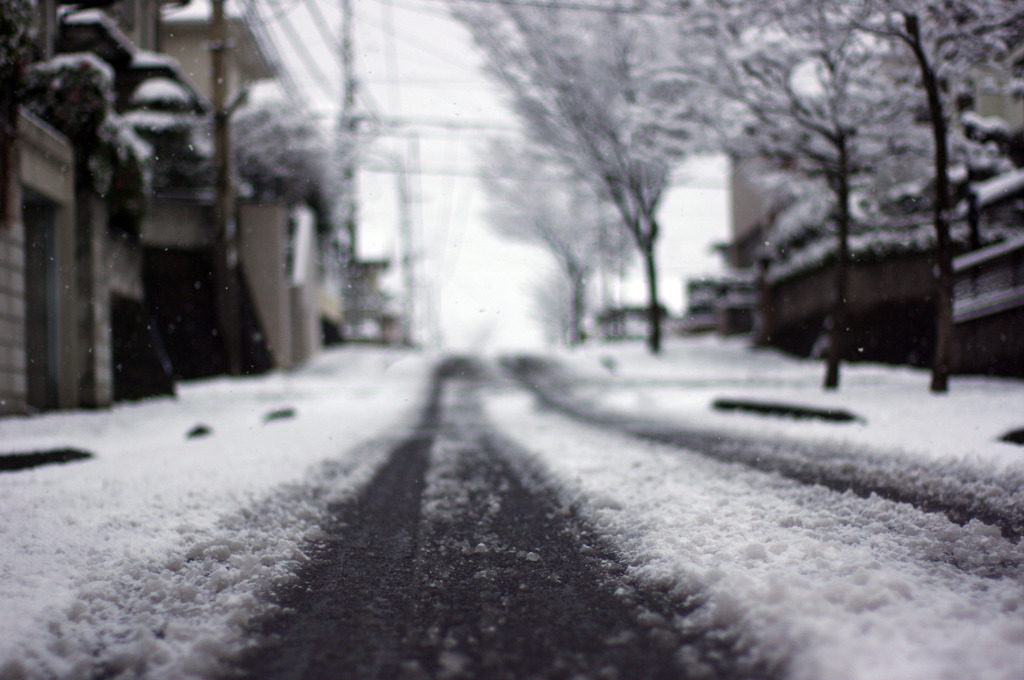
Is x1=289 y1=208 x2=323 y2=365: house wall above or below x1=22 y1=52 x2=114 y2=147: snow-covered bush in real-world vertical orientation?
below

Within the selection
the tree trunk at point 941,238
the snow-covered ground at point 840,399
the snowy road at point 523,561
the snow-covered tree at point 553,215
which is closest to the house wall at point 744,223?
the snow-covered tree at point 553,215

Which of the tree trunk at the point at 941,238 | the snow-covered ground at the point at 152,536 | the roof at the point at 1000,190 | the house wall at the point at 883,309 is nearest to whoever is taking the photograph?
the snow-covered ground at the point at 152,536

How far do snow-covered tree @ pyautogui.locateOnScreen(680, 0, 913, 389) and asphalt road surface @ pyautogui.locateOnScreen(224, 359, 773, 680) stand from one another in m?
7.40

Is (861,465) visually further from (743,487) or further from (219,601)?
(219,601)

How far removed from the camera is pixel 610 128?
16.7 metres

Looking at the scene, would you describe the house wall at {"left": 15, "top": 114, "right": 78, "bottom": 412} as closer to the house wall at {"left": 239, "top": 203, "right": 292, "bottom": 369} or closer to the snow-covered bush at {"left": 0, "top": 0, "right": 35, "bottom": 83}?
the snow-covered bush at {"left": 0, "top": 0, "right": 35, "bottom": 83}

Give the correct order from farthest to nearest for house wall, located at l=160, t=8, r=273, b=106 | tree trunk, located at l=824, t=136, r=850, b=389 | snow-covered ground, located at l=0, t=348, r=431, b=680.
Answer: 1. house wall, located at l=160, t=8, r=273, b=106
2. tree trunk, located at l=824, t=136, r=850, b=389
3. snow-covered ground, located at l=0, t=348, r=431, b=680

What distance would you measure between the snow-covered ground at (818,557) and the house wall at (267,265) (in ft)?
41.6

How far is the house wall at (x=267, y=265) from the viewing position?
16.5m

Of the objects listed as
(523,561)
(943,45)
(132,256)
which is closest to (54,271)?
(132,256)

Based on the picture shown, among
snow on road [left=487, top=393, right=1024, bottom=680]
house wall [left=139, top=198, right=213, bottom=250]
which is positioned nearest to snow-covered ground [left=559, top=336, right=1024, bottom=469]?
snow on road [left=487, top=393, right=1024, bottom=680]

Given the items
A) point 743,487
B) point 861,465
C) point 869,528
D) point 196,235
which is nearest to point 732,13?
point 861,465

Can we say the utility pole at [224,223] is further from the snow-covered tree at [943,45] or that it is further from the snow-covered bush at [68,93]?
the snow-covered tree at [943,45]

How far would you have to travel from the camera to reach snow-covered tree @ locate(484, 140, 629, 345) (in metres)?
23.6
